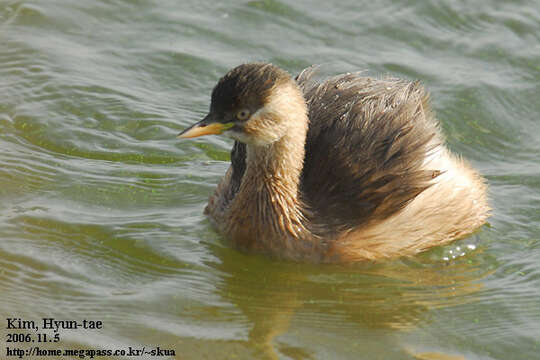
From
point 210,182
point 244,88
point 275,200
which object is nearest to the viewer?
point 244,88

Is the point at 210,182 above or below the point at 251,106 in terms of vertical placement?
below

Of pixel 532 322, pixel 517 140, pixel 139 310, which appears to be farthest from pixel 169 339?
pixel 517 140

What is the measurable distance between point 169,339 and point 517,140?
14.5ft

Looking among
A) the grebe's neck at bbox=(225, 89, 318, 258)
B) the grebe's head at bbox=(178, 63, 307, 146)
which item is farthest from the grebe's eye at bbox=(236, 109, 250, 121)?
the grebe's neck at bbox=(225, 89, 318, 258)

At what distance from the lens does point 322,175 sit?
6582 millimetres

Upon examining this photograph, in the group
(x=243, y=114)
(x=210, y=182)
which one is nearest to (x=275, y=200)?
(x=243, y=114)

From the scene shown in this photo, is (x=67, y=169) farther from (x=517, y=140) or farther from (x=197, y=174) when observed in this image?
(x=517, y=140)

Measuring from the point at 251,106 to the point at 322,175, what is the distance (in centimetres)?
79

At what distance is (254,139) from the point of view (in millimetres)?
6344

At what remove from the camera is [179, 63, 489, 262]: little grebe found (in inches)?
246

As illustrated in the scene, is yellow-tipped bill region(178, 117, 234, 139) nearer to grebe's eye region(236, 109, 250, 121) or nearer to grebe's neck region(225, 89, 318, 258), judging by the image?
grebe's eye region(236, 109, 250, 121)

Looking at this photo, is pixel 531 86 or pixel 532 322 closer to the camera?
pixel 532 322

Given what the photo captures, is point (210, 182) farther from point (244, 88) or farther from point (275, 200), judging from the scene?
point (244, 88)

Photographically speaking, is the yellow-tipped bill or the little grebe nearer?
the yellow-tipped bill
